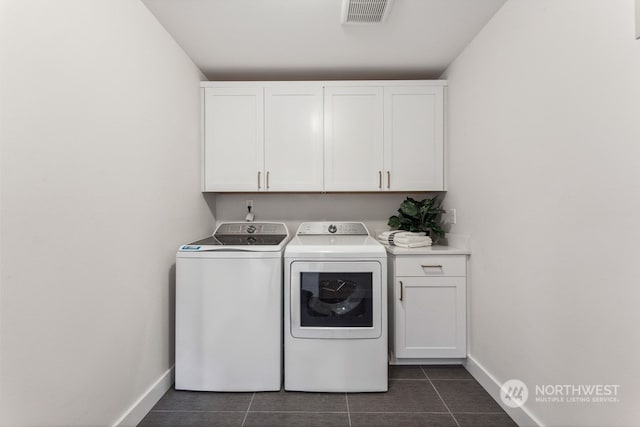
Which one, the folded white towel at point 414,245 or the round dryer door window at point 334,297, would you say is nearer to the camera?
the round dryer door window at point 334,297

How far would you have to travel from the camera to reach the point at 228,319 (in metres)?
1.93

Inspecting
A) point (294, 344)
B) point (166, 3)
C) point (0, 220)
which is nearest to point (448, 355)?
point (294, 344)

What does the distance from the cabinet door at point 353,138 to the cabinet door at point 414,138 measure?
9 centimetres

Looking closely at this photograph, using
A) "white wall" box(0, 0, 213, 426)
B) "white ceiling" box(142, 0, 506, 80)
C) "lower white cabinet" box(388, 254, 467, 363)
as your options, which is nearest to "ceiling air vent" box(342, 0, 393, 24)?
"white ceiling" box(142, 0, 506, 80)

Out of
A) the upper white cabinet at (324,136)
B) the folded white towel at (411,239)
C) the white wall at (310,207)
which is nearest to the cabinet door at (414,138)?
the upper white cabinet at (324,136)

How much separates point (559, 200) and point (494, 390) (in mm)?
1246

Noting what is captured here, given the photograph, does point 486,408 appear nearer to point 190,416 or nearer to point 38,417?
point 190,416

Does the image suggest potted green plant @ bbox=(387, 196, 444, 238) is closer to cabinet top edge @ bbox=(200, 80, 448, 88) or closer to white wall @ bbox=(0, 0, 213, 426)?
cabinet top edge @ bbox=(200, 80, 448, 88)

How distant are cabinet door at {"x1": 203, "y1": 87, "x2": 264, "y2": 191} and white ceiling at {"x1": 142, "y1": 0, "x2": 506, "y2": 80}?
226 mm

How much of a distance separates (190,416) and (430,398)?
144 centimetres

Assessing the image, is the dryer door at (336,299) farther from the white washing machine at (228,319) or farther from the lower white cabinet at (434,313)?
A: the lower white cabinet at (434,313)

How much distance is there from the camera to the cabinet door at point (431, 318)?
87.5 inches

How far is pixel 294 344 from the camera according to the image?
1958 mm

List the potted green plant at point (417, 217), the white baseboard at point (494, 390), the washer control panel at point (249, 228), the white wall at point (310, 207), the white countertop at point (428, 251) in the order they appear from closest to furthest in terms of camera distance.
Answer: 1. the white baseboard at point (494, 390)
2. the white countertop at point (428, 251)
3. the potted green plant at point (417, 217)
4. the washer control panel at point (249, 228)
5. the white wall at point (310, 207)
